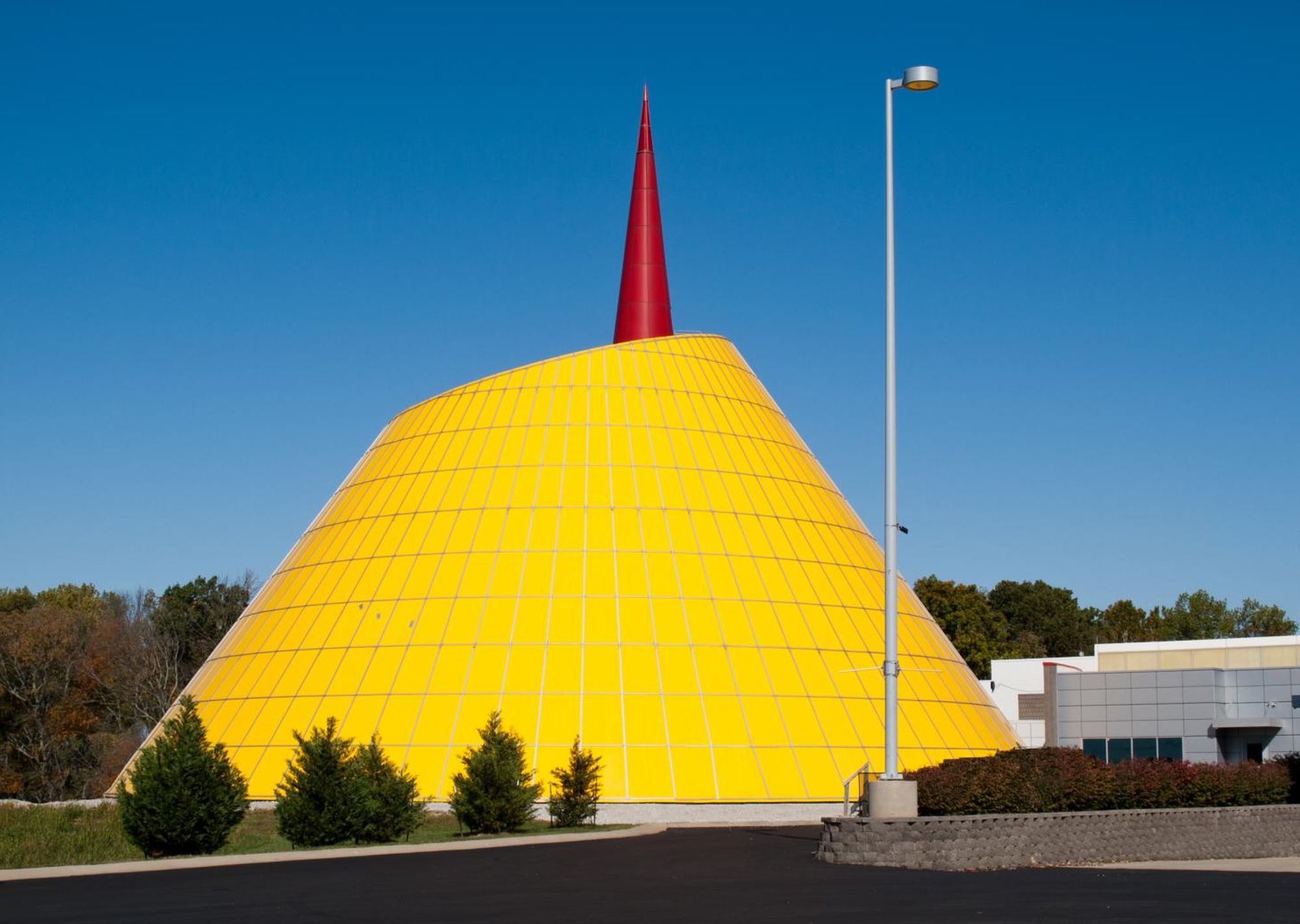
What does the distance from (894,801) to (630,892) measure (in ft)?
19.9

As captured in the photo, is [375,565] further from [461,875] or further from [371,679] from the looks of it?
[461,875]

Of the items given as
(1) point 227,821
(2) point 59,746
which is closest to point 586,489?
(1) point 227,821

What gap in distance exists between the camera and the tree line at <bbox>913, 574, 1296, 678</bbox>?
110519 mm

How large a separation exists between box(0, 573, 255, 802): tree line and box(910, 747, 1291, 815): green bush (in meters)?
51.7

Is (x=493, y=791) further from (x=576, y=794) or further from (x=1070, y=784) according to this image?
(x=1070, y=784)

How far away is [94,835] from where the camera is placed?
27234mm

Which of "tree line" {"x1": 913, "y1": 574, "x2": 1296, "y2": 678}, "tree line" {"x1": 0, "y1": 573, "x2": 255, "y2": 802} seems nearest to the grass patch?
"tree line" {"x1": 0, "y1": 573, "x2": 255, "y2": 802}

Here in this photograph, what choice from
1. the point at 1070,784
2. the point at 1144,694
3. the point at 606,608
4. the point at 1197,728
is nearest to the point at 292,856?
the point at 1070,784

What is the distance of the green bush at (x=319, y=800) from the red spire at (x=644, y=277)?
21920 mm

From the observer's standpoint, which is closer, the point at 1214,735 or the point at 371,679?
the point at 371,679

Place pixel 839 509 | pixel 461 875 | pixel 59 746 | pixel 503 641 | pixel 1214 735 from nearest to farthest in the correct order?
pixel 461 875 < pixel 503 641 < pixel 839 509 < pixel 1214 735 < pixel 59 746

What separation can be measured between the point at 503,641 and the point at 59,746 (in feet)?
152

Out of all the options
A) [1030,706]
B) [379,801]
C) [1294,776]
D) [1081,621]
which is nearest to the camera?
[379,801]

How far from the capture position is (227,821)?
25188 mm
